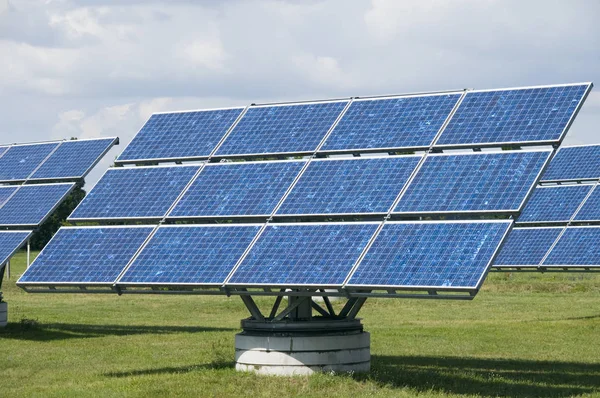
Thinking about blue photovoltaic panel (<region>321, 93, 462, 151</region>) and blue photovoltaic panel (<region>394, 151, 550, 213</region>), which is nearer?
blue photovoltaic panel (<region>394, 151, 550, 213</region>)

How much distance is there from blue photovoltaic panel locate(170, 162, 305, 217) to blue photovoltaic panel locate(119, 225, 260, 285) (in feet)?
1.44

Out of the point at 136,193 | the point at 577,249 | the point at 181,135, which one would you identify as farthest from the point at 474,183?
the point at 577,249

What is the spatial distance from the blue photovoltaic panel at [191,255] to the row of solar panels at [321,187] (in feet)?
1.63

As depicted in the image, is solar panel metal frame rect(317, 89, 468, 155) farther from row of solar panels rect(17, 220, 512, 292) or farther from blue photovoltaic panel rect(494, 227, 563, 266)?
blue photovoltaic panel rect(494, 227, 563, 266)

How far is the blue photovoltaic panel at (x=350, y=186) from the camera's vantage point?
22.5 m

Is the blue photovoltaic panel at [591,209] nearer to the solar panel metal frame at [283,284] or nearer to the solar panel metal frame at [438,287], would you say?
the solar panel metal frame at [283,284]

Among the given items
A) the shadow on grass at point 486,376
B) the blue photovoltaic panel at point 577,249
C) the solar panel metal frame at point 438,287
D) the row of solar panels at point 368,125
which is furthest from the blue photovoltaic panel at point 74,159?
the blue photovoltaic panel at point 577,249

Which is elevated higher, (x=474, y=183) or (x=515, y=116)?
(x=515, y=116)

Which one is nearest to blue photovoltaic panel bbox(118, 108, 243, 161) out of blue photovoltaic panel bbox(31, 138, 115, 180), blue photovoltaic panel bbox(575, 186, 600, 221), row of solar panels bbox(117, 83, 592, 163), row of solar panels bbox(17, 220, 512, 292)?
row of solar panels bbox(117, 83, 592, 163)

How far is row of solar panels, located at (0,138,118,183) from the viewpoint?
36.0 m

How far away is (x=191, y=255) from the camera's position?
23.2 m

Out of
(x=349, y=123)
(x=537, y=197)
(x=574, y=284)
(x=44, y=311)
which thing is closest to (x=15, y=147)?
(x=44, y=311)

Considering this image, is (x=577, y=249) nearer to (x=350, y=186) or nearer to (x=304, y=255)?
(x=350, y=186)

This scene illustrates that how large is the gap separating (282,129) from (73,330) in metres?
15.6
